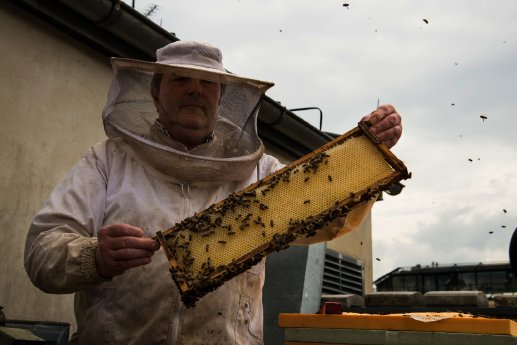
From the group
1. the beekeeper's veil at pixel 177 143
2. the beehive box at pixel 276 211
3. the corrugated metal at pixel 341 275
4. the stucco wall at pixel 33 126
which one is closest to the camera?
the beehive box at pixel 276 211

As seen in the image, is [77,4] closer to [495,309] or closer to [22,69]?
[22,69]

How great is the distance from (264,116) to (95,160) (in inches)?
124

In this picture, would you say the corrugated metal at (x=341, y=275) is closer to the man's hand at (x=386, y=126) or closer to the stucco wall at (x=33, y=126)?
the stucco wall at (x=33, y=126)

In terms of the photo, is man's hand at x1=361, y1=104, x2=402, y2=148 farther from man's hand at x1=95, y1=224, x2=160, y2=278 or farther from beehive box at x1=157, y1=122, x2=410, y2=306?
man's hand at x1=95, y1=224, x2=160, y2=278

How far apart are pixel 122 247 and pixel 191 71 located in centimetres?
77

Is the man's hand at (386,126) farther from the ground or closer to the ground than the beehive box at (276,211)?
farther from the ground

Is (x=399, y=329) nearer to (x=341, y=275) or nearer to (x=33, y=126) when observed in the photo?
(x=33, y=126)

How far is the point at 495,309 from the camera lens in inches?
108

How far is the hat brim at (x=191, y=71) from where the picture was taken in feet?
6.54

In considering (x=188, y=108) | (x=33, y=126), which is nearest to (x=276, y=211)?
(x=188, y=108)

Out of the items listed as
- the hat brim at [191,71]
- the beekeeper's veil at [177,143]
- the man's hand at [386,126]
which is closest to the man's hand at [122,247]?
the beekeeper's veil at [177,143]

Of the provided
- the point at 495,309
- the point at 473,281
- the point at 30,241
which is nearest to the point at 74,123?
the point at 30,241

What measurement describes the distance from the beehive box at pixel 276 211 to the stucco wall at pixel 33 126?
173 centimetres

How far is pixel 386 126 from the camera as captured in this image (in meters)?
1.86
